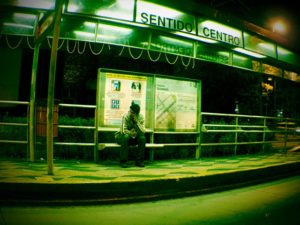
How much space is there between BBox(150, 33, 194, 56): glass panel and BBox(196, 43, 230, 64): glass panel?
1.26 ft

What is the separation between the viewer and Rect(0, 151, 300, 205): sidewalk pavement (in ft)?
17.0

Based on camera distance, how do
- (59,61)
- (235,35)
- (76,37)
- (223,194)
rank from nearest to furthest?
1. (223,194)
2. (76,37)
3. (235,35)
4. (59,61)

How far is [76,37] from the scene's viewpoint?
871cm

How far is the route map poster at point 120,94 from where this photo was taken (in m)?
8.43

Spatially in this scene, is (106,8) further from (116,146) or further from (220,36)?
(220,36)

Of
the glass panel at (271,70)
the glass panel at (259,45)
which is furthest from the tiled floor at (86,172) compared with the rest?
the glass panel at (271,70)

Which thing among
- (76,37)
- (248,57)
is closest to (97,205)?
(76,37)

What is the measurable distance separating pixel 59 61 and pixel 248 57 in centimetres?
1243

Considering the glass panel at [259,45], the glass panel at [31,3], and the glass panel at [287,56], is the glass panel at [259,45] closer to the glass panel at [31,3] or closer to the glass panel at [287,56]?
the glass panel at [287,56]

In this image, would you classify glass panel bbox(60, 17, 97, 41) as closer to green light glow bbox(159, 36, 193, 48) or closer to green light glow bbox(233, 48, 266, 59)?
green light glow bbox(159, 36, 193, 48)

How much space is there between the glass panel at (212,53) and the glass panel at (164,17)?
105cm

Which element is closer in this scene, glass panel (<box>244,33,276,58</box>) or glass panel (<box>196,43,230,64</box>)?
glass panel (<box>196,43,230,64</box>)

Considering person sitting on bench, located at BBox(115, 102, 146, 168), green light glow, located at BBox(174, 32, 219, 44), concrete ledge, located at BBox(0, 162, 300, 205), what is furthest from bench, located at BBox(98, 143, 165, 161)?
green light glow, located at BBox(174, 32, 219, 44)

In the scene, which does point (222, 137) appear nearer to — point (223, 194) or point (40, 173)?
point (223, 194)
